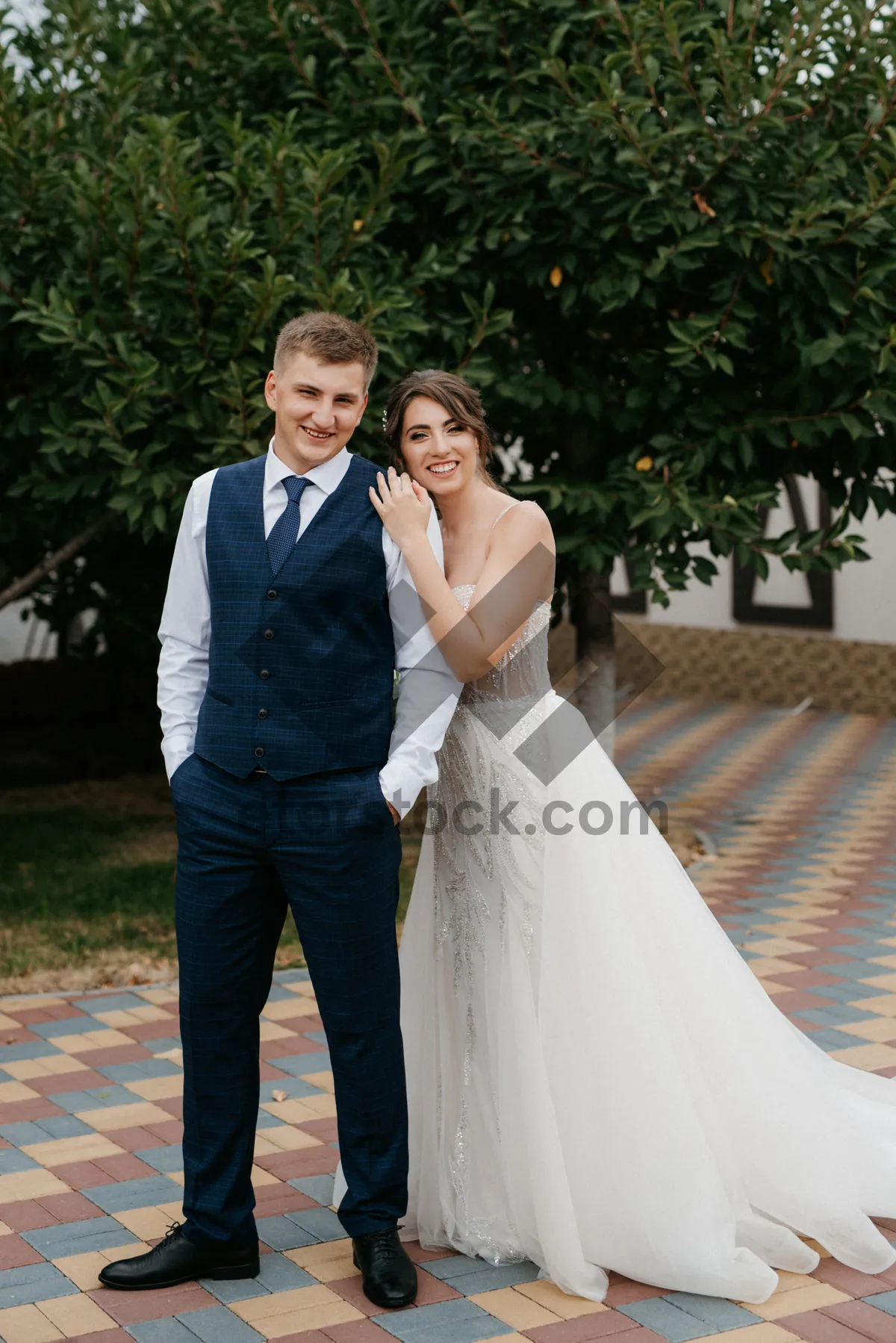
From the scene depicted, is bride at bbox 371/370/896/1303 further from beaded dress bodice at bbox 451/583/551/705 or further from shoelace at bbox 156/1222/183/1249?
shoelace at bbox 156/1222/183/1249

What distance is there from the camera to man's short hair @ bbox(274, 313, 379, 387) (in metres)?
3.11

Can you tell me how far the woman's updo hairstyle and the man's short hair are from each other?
0.19 metres

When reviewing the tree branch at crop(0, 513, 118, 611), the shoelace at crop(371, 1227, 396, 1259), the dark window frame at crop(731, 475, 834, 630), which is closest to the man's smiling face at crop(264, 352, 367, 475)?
the shoelace at crop(371, 1227, 396, 1259)

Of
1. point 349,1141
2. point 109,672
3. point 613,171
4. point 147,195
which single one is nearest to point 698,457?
point 613,171

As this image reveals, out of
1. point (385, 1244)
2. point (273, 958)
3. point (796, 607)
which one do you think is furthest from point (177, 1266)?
point (796, 607)

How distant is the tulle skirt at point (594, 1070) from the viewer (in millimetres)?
3234

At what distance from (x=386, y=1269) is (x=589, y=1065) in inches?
23.9

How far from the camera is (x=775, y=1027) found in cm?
359

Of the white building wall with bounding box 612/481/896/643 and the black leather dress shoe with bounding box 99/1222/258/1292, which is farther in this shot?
the white building wall with bounding box 612/481/896/643

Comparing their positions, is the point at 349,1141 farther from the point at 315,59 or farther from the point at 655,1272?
the point at 315,59

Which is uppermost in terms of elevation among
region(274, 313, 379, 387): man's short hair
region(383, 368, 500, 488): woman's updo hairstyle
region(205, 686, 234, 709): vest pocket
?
region(274, 313, 379, 387): man's short hair

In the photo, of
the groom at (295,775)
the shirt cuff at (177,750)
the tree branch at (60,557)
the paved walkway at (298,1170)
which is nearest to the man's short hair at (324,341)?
the groom at (295,775)

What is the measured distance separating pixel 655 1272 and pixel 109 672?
8500 mm

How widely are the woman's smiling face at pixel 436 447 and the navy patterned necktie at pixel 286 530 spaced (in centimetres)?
35
